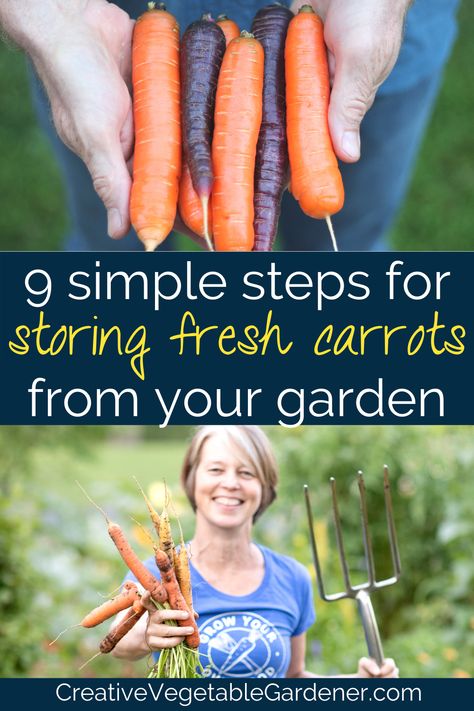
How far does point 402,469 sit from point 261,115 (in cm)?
128

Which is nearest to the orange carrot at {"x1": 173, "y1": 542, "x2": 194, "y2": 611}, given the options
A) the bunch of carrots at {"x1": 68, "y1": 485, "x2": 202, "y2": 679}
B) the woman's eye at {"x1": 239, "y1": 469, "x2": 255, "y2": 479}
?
the bunch of carrots at {"x1": 68, "y1": 485, "x2": 202, "y2": 679}

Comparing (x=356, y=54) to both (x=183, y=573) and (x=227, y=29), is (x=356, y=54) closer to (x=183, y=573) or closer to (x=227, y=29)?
(x=227, y=29)

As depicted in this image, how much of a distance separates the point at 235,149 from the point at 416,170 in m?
2.27

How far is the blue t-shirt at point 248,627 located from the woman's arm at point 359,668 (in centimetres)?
3

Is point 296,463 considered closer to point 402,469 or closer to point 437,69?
point 402,469

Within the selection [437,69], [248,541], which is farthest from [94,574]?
[437,69]

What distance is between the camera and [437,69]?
2795mm

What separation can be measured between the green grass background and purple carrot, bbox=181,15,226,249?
2.11m

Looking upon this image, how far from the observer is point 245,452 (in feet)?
5.82

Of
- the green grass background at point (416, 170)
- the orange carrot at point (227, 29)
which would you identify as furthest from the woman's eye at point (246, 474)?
the green grass background at point (416, 170)

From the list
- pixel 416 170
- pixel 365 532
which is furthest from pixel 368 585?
pixel 416 170

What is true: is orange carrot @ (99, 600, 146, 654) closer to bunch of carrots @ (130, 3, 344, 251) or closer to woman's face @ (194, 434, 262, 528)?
woman's face @ (194, 434, 262, 528)

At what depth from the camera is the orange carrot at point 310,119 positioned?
197cm
